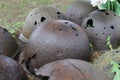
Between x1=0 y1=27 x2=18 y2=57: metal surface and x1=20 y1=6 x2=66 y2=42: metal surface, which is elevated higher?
x1=20 y1=6 x2=66 y2=42: metal surface

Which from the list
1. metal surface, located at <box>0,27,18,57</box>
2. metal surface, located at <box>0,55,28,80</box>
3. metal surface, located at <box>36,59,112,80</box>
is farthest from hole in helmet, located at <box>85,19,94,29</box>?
metal surface, located at <box>36,59,112,80</box>

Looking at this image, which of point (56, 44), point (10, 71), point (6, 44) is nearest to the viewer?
point (10, 71)

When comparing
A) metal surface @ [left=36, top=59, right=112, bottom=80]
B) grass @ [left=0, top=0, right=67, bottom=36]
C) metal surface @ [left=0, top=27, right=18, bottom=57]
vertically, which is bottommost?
grass @ [left=0, top=0, right=67, bottom=36]

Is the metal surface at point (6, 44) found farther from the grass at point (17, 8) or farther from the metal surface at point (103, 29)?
the grass at point (17, 8)

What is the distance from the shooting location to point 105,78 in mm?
2521

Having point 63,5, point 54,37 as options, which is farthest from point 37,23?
point 63,5

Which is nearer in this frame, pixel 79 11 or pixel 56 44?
pixel 56 44

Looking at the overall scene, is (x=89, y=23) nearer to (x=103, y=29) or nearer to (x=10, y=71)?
(x=103, y=29)

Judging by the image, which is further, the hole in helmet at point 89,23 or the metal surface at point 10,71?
the hole in helmet at point 89,23

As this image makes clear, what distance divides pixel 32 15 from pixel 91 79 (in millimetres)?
1991

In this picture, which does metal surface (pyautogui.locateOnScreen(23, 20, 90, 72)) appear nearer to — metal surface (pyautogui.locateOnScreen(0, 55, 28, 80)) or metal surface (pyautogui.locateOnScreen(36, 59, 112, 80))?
metal surface (pyautogui.locateOnScreen(0, 55, 28, 80))

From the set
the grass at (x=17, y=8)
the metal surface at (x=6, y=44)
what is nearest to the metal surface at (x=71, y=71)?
the metal surface at (x=6, y=44)

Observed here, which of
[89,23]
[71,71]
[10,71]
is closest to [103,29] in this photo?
[89,23]

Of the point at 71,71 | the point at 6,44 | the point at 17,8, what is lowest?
the point at 17,8
